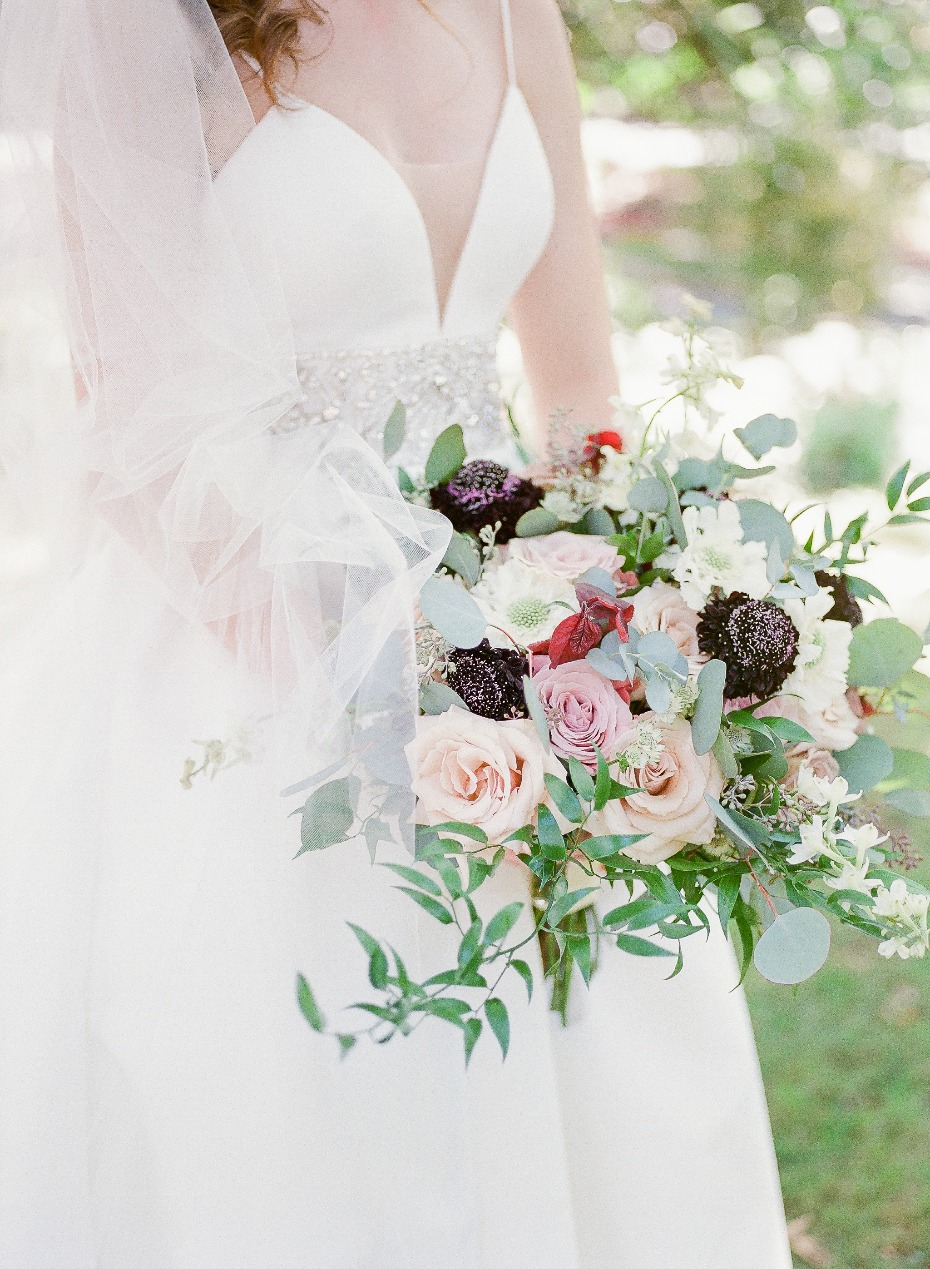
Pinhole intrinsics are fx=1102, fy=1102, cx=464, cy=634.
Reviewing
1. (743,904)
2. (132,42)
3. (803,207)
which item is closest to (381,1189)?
(743,904)

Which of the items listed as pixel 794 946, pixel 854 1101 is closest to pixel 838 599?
pixel 794 946

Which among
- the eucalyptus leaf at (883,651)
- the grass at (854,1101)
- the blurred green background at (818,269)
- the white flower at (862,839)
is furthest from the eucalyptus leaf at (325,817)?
the blurred green background at (818,269)

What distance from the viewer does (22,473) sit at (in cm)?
113

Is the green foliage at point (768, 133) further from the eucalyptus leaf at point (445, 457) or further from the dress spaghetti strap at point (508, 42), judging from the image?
the eucalyptus leaf at point (445, 457)

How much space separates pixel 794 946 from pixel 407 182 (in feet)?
3.62

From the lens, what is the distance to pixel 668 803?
101cm

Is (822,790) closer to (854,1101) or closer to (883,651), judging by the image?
(883,651)

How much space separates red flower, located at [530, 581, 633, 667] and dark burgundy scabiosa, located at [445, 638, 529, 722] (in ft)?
0.13

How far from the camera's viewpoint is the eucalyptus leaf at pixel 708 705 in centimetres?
100

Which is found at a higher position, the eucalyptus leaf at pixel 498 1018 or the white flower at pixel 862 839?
the white flower at pixel 862 839

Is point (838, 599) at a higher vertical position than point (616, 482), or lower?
lower

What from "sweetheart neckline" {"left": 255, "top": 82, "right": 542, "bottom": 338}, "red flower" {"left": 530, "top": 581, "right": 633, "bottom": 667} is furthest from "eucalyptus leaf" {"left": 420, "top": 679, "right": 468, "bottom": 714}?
"sweetheart neckline" {"left": 255, "top": 82, "right": 542, "bottom": 338}

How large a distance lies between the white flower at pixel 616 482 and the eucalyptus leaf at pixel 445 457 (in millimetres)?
165

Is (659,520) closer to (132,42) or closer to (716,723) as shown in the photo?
(716,723)
